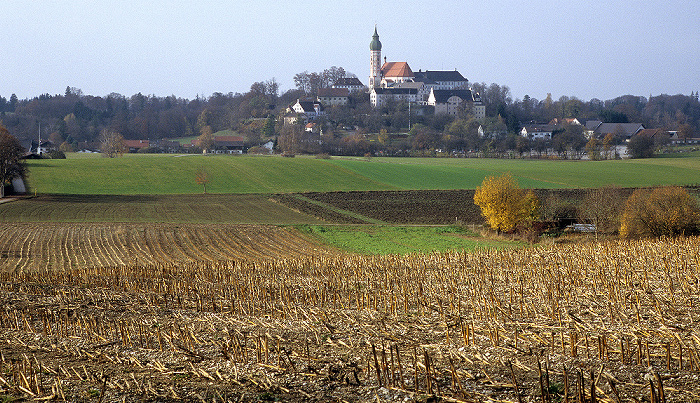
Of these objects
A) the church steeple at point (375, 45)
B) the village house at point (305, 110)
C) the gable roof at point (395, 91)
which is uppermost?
the church steeple at point (375, 45)

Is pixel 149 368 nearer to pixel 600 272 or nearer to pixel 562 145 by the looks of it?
pixel 600 272

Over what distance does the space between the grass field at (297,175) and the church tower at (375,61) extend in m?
104

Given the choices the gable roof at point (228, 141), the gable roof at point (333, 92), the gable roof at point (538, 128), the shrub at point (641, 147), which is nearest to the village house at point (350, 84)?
the gable roof at point (333, 92)

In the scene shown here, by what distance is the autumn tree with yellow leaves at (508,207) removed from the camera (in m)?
42.3

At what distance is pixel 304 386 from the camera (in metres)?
8.84

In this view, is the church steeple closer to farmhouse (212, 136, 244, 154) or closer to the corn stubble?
farmhouse (212, 136, 244, 154)

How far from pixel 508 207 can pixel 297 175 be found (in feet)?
111

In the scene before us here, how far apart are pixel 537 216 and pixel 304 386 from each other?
36.7 metres

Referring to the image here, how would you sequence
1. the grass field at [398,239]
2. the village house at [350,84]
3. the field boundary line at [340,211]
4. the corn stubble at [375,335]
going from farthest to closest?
the village house at [350,84], the field boundary line at [340,211], the grass field at [398,239], the corn stubble at [375,335]

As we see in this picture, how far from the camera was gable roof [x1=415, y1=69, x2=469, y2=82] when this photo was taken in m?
180

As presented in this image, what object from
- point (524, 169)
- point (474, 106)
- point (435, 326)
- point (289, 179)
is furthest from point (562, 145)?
point (435, 326)

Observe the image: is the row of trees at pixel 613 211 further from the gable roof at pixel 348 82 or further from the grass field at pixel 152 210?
the gable roof at pixel 348 82

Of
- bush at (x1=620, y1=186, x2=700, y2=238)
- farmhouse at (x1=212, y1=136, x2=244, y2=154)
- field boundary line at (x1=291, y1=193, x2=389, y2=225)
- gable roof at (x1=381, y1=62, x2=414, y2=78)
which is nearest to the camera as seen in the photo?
bush at (x1=620, y1=186, x2=700, y2=238)

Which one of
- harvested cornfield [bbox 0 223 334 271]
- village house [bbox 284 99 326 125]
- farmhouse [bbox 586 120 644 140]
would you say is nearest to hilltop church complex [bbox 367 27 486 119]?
village house [bbox 284 99 326 125]
